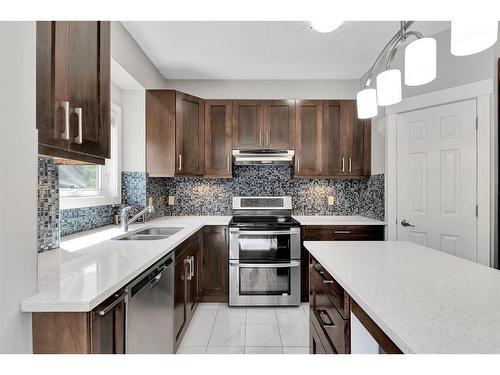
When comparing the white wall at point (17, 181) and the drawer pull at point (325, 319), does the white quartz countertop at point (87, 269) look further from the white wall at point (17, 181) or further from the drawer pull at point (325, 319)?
the drawer pull at point (325, 319)

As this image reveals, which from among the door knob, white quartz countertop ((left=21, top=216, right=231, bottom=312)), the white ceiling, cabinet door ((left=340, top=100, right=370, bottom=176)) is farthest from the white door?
white quartz countertop ((left=21, top=216, right=231, bottom=312))

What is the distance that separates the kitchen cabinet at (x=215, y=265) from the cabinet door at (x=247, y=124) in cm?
102

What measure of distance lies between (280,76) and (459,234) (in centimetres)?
246

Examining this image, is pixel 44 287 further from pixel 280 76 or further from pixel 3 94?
pixel 280 76

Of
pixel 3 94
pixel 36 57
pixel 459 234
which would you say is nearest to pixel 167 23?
pixel 36 57

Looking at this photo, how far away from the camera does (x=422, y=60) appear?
39.8 inches

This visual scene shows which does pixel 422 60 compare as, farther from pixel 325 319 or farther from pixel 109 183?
pixel 109 183

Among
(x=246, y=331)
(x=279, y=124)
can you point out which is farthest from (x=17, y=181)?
(x=279, y=124)

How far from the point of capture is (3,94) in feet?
2.85

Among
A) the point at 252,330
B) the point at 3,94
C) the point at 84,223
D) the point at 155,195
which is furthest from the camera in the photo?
the point at 155,195

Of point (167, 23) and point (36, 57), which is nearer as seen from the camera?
point (36, 57)

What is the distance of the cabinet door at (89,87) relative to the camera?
1.24 metres

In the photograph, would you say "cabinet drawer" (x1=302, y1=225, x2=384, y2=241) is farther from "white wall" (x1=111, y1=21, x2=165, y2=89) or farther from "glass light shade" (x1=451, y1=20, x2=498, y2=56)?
"glass light shade" (x1=451, y1=20, x2=498, y2=56)

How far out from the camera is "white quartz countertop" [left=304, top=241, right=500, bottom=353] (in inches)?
27.4
